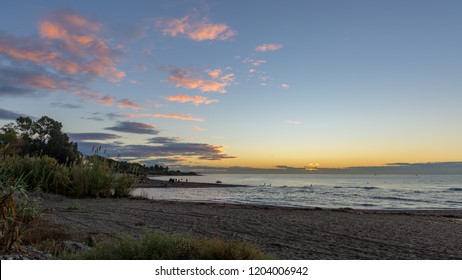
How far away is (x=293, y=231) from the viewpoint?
37.1 ft

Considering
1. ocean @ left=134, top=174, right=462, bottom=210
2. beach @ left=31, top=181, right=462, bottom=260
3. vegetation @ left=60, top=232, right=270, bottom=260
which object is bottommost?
ocean @ left=134, top=174, right=462, bottom=210

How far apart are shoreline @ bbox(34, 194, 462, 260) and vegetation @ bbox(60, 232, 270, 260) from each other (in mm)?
1652

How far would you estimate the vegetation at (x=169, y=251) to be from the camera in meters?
6.27

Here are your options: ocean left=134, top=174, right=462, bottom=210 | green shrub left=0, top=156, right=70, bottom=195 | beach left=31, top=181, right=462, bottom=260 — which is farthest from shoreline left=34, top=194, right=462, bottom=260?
ocean left=134, top=174, right=462, bottom=210

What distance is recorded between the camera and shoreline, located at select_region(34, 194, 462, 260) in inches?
345

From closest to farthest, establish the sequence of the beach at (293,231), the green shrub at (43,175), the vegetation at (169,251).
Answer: the vegetation at (169,251)
the beach at (293,231)
the green shrub at (43,175)

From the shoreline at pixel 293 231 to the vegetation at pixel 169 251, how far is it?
1652 millimetres

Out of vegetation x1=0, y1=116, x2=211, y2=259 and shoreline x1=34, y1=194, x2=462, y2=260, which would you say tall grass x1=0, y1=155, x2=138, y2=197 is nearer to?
vegetation x1=0, y1=116, x2=211, y2=259

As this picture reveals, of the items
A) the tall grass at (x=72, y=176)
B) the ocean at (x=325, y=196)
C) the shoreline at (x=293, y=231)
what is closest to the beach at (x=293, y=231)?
the shoreline at (x=293, y=231)

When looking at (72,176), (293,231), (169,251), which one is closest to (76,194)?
(72,176)

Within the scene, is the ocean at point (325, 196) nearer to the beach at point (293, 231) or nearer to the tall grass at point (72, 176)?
the tall grass at point (72, 176)

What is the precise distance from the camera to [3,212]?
614cm
